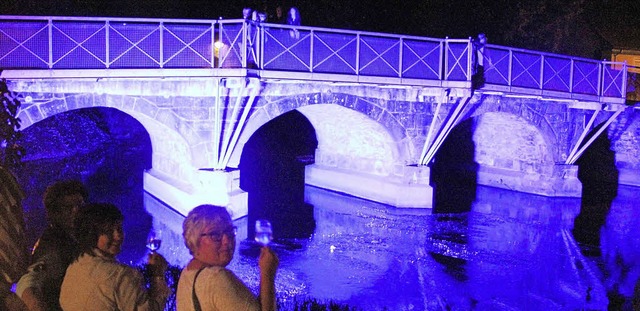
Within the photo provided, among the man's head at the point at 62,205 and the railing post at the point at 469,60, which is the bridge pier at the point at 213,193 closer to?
the railing post at the point at 469,60

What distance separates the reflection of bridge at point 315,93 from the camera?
12406mm

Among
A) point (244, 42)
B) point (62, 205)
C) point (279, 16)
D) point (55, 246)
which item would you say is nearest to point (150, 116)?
point (244, 42)

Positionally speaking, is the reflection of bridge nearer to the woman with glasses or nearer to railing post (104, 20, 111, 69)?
railing post (104, 20, 111, 69)

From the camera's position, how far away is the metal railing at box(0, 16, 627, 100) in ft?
39.2

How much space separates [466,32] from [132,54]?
20649 mm

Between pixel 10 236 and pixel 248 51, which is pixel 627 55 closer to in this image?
pixel 248 51

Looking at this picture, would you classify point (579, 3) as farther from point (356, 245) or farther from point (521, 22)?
point (356, 245)

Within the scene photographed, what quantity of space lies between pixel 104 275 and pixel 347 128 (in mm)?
15474

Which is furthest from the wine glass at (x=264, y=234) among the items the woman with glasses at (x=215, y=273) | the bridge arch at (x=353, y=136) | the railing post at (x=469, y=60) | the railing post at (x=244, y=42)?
the railing post at (x=469, y=60)

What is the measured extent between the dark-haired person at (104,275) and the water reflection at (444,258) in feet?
Result: 21.1

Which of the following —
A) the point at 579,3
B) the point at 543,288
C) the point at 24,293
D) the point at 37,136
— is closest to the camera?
the point at 24,293

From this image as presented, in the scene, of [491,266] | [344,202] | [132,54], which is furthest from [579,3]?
[132,54]

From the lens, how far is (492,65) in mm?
16047

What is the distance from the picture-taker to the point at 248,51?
42.5 ft
